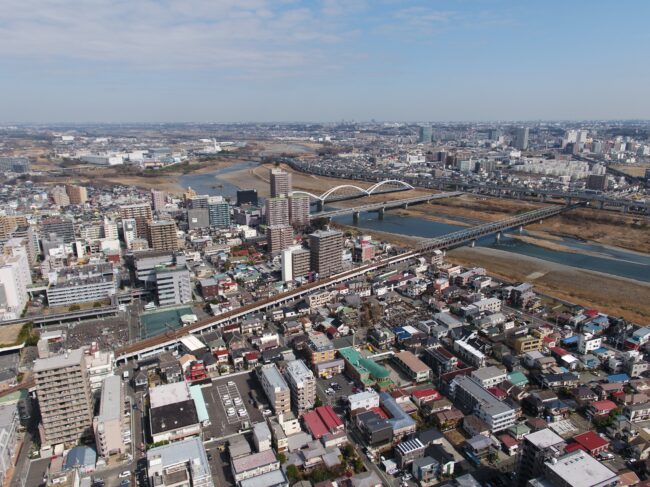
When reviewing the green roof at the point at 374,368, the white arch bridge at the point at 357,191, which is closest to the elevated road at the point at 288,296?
the green roof at the point at 374,368

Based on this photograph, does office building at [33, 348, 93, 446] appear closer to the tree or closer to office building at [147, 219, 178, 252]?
the tree

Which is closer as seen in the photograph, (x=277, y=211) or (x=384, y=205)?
(x=277, y=211)

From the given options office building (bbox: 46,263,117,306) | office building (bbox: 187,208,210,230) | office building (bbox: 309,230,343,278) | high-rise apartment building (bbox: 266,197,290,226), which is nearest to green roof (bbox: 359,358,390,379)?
office building (bbox: 309,230,343,278)

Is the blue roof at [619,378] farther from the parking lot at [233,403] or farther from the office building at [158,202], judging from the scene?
the office building at [158,202]

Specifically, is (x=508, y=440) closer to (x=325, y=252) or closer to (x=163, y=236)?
(x=325, y=252)

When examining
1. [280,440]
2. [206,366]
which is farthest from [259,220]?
[280,440]

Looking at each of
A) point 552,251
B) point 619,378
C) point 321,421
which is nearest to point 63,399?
point 321,421

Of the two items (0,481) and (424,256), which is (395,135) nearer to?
(424,256)
